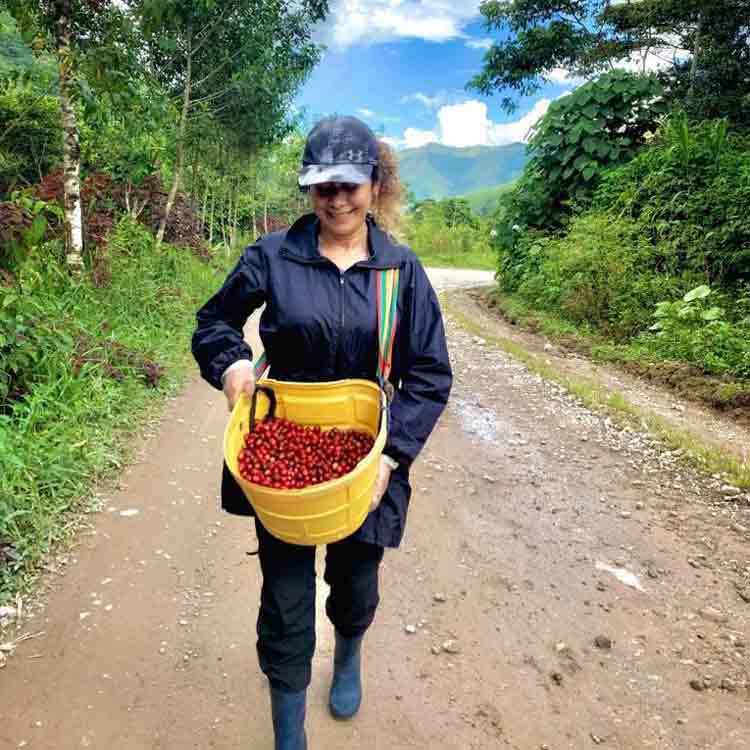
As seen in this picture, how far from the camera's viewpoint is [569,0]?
12.5 meters

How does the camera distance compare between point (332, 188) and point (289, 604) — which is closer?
point (332, 188)

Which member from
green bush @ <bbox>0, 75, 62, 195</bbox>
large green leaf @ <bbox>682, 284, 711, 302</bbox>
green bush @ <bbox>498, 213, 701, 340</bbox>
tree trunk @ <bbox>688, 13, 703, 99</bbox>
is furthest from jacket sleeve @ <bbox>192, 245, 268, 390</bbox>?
tree trunk @ <bbox>688, 13, 703, 99</bbox>

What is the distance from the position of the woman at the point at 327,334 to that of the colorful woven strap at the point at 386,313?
22mm

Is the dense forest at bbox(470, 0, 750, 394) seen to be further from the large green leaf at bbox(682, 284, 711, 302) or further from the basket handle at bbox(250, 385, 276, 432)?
the basket handle at bbox(250, 385, 276, 432)

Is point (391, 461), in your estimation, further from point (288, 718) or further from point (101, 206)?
point (101, 206)

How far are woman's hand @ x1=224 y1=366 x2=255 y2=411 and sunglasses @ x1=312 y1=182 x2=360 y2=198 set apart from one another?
0.54m

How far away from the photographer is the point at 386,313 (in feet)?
5.81

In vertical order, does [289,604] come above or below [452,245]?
above

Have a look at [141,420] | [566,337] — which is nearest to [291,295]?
[141,420]

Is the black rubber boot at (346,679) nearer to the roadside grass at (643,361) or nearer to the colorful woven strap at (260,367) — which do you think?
the colorful woven strap at (260,367)

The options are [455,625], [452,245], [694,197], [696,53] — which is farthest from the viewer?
[452,245]

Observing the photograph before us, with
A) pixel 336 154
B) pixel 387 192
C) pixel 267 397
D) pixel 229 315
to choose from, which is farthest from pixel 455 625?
pixel 336 154

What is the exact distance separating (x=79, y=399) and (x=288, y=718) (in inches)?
129

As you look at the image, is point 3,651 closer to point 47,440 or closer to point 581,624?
point 47,440
